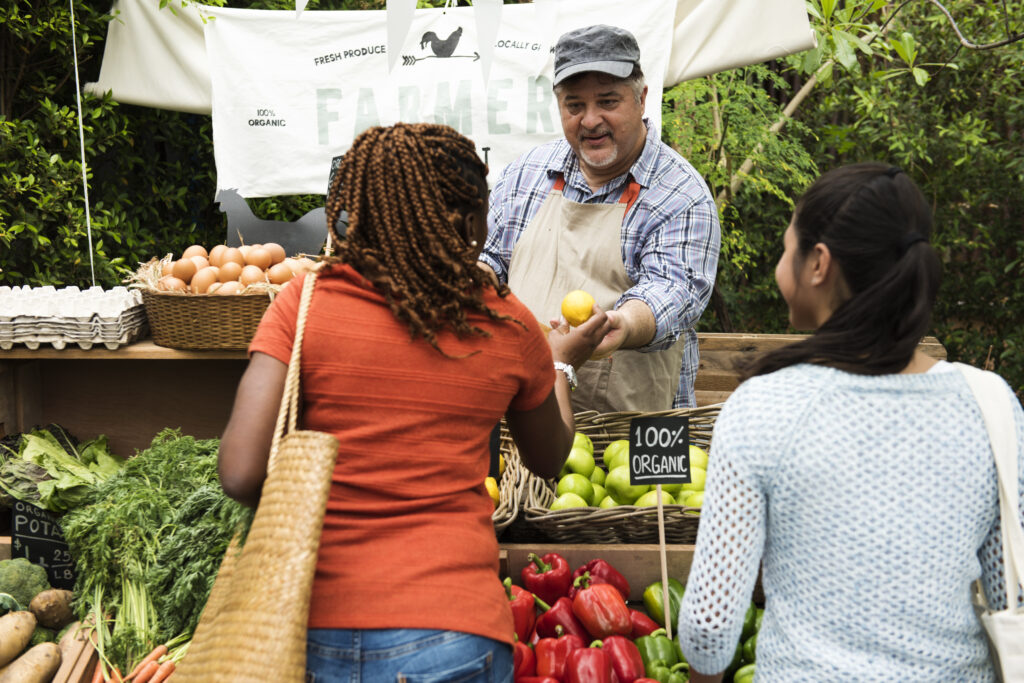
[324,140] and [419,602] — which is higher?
[324,140]

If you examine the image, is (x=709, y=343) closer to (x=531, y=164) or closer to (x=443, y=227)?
(x=531, y=164)

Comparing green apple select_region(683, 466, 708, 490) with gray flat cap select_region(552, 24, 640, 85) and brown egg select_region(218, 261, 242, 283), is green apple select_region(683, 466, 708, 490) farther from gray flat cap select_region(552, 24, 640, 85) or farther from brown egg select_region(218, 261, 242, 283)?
brown egg select_region(218, 261, 242, 283)

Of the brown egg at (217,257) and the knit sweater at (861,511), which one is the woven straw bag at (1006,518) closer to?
the knit sweater at (861,511)

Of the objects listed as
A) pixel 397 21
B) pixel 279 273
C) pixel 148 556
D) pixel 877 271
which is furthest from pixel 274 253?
pixel 877 271

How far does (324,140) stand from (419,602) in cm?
340

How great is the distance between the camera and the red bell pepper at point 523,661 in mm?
2205

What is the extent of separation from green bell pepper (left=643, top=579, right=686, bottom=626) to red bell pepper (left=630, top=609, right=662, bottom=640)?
0.08 m

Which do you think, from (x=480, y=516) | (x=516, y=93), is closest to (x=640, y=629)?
(x=480, y=516)

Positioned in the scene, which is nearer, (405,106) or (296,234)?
(296,234)

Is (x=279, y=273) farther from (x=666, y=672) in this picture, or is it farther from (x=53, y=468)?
(x=666, y=672)

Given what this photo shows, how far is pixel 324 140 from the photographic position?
441cm

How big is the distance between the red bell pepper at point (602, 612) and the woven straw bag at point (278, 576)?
117cm

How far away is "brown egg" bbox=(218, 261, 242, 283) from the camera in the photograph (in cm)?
313

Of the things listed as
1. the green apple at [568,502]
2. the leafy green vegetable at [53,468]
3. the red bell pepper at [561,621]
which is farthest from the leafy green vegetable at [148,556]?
the green apple at [568,502]
